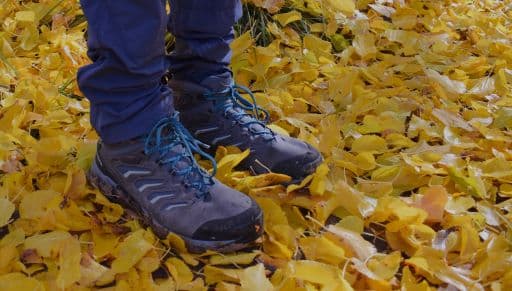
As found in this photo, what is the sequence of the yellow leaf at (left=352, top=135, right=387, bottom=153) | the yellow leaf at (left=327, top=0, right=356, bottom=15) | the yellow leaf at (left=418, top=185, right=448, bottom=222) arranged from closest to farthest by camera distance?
the yellow leaf at (left=418, top=185, right=448, bottom=222) < the yellow leaf at (left=352, top=135, right=387, bottom=153) < the yellow leaf at (left=327, top=0, right=356, bottom=15)

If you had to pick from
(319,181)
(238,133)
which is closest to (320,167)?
(319,181)

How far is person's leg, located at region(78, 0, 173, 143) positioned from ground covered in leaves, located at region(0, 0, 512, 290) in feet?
0.51

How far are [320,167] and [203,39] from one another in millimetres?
313

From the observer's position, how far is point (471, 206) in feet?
3.72

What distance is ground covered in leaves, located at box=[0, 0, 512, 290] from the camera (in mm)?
961

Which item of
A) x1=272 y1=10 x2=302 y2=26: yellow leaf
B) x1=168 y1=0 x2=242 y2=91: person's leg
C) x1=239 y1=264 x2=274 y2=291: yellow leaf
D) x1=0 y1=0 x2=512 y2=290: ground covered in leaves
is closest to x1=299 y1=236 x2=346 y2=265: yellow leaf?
x1=0 y1=0 x2=512 y2=290: ground covered in leaves

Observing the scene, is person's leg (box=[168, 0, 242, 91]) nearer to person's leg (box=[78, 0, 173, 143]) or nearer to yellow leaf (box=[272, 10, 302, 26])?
person's leg (box=[78, 0, 173, 143])

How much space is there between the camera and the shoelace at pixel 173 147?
1027 millimetres

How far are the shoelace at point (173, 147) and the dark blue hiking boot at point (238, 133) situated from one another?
0.45 feet

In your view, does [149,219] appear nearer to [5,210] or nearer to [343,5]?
[5,210]

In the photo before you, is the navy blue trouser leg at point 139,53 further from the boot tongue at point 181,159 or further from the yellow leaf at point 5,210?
the yellow leaf at point 5,210

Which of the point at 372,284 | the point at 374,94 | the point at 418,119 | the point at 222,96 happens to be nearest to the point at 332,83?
the point at 374,94

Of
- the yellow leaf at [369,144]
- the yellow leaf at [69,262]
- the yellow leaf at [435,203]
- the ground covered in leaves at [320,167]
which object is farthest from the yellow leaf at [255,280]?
the yellow leaf at [369,144]

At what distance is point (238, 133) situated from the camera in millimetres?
1201
